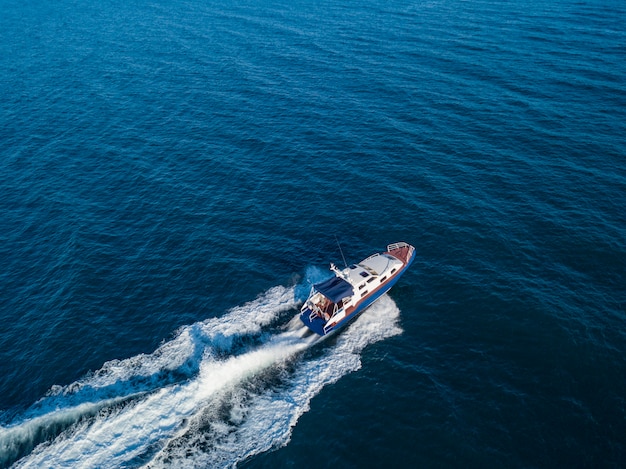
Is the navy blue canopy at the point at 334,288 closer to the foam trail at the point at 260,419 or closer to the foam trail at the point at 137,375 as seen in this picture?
the foam trail at the point at 137,375

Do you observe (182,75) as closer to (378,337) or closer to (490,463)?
(378,337)

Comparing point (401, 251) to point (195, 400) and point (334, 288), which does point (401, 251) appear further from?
point (195, 400)

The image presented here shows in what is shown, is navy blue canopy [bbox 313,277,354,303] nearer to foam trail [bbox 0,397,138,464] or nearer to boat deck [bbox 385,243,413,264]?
boat deck [bbox 385,243,413,264]

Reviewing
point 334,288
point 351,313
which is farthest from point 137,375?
point 351,313

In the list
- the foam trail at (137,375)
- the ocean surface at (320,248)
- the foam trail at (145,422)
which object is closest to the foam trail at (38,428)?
the foam trail at (137,375)

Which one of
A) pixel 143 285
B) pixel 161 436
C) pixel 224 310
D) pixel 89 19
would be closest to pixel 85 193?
pixel 143 285
